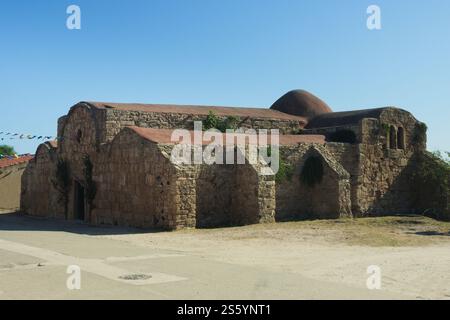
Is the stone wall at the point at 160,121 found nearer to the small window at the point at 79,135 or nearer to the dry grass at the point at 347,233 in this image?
the small window at the point at 79,135

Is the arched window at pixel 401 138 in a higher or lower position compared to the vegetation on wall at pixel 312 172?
higher

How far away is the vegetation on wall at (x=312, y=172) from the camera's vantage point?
20.4 metres

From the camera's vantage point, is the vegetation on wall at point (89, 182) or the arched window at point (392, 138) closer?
the vegetation on wall at point (89, 182)

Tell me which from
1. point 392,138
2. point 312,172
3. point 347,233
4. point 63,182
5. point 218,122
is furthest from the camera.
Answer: point 392,138

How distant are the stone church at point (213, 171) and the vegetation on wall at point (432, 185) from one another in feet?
1.36

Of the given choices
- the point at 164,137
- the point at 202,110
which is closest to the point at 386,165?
the point at 202,110

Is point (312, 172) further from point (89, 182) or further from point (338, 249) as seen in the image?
point (89, 182)

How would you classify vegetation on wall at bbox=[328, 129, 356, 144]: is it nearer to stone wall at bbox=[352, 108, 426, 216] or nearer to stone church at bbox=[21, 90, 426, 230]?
stone church at bbox=[21, 90, 426, 230]

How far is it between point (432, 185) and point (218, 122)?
433 inches

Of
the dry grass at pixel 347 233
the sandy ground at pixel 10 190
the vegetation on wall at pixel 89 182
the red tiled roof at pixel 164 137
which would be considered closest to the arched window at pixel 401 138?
the red tiled roof at pixel 164 137

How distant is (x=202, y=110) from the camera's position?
24.8 m

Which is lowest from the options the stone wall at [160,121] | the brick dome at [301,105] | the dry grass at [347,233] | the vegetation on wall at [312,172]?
the dry grass at [347,233]
